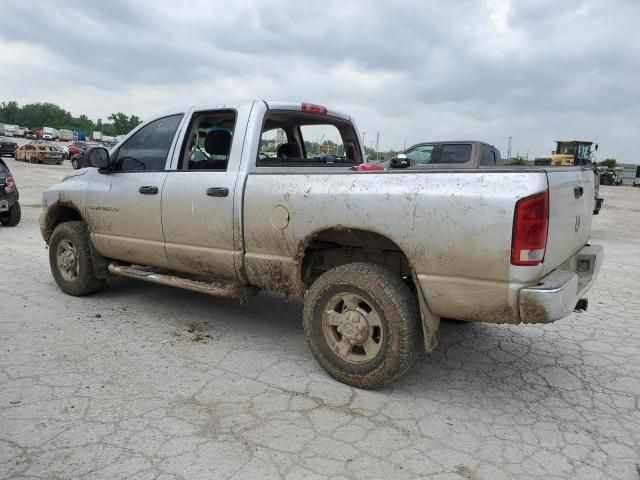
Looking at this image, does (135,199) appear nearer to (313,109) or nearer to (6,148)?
(313,109)

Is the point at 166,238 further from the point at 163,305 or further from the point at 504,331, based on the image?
the point at 504,331

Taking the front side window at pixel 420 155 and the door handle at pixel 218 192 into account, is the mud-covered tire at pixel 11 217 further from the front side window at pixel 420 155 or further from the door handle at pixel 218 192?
the front side window at pixel 420 155

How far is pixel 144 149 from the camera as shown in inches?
182

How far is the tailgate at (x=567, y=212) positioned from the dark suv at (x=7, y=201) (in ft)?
32.2

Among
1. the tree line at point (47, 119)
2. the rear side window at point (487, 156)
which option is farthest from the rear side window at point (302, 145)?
the tree line at point (47, 119)

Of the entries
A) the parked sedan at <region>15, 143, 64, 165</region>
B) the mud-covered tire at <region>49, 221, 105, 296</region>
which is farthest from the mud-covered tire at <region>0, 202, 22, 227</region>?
the parked sedan at <region>15, 143, 64, 165</region>

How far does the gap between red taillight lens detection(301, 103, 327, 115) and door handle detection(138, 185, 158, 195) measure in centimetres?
145

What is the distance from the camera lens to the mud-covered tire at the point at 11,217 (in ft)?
31.6

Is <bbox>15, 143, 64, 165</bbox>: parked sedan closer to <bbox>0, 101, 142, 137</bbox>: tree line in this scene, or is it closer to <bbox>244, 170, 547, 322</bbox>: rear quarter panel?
<bbox>244, 170, 547, 322</bbox>: rear quarter panel

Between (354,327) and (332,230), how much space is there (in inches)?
26.3

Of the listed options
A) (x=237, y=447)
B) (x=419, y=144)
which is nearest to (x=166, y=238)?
(x=237, y=447)

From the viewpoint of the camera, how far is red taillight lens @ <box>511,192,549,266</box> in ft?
8.58

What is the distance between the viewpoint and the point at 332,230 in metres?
3.40

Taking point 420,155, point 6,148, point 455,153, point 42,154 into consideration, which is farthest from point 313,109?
point 6,148
